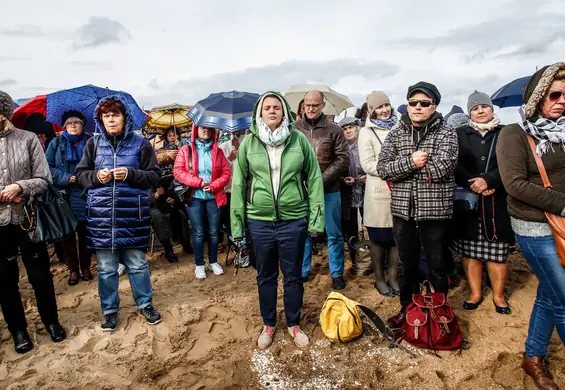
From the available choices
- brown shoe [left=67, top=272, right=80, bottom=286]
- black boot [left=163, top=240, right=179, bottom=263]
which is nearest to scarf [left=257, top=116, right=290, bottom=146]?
black boot [left=163, top=240, right=179, bottom=263]

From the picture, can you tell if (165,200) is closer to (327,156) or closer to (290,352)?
(327,156)

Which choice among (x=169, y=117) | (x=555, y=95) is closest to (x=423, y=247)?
(x=555, y=95)

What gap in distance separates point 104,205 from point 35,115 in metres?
3.82

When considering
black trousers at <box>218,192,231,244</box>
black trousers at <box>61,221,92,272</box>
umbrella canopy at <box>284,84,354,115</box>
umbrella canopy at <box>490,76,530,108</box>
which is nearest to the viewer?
black trousers at <box>61,221,92,272</box>

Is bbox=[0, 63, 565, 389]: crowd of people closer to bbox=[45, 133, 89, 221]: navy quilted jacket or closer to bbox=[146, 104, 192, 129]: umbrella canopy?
bbox=[45, 133, 89, 221]: navy quilted jacket

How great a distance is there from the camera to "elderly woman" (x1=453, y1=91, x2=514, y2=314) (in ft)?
12.2

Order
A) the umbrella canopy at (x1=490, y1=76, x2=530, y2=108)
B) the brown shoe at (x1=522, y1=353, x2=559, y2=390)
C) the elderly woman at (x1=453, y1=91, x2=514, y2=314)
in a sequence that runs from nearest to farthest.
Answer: the brown shoe at (x1=522, y1=353, x2=559, y2=390), the elderly woman at (x1=453, y1=91, x2=514, y2=314), the umbrella canopy at (x1=490, y1=76, x2=530, y2=108)

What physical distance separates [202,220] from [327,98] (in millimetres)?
4561

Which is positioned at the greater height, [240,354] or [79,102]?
[79,102]

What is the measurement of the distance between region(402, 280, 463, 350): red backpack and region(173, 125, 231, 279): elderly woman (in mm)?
2828

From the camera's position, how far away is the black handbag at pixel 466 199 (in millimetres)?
3674

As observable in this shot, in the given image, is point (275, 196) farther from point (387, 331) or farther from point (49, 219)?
point (49, 219)

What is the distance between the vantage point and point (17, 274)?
3.50 m

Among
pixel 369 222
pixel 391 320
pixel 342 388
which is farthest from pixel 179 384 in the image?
pixel 369 222
